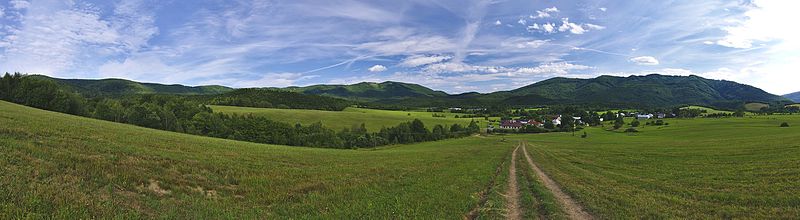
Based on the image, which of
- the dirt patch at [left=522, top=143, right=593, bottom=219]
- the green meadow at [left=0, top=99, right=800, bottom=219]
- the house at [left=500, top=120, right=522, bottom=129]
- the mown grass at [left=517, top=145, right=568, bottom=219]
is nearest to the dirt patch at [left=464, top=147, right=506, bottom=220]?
the green meadow at [left=0, top=99, right=800, bottom=219]

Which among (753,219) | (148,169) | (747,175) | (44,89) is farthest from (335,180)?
(44,89)

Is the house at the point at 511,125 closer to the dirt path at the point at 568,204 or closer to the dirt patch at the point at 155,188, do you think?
the dirt path at the point at 568,204

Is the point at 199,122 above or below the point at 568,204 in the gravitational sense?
above

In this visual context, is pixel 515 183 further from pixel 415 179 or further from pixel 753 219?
pixel 753 219

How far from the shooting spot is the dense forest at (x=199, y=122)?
8106cm

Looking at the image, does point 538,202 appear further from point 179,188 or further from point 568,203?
point 179,188

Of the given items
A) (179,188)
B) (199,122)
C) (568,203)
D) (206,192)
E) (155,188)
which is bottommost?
(568,203)

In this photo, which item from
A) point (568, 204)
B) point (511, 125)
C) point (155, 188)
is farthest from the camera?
point (511, 125)

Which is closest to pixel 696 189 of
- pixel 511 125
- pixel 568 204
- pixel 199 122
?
pixel 568 204

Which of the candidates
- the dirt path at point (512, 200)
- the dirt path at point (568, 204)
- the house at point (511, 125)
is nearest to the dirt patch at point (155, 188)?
the dirt path at point (512, 200)

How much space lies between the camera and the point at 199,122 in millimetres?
106188

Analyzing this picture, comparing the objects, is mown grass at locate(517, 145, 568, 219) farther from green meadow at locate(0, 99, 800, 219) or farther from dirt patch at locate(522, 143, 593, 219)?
dirt patch at locate(522, 143, 593, 219)

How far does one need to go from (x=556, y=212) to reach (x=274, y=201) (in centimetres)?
1198

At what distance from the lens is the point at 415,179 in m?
23.9
